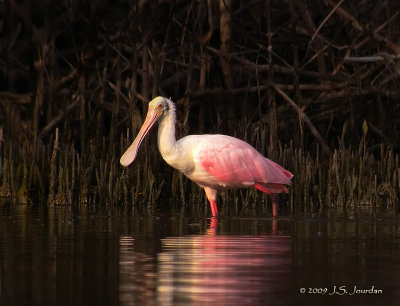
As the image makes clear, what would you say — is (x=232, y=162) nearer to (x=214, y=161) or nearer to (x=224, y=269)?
(x=214, y=161)

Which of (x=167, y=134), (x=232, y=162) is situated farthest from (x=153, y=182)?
(x=232, y=162)

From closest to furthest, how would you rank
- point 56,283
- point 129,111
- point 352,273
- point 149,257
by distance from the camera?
point 56,283
point 352,273
point 149,257
point 129,111

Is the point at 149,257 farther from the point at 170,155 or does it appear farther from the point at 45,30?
the point at 45,30

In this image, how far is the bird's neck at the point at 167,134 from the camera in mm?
10375

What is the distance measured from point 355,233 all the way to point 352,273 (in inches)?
94.0

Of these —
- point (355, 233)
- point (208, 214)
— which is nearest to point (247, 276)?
point (355, 233)

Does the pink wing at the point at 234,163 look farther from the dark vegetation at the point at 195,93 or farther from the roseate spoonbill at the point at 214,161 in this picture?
the dark vegetation at the point at 195,93

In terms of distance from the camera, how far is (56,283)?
537cm

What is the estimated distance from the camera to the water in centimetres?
500

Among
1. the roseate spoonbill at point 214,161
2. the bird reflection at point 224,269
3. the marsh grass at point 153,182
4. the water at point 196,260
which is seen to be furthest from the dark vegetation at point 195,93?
the bird reflection at point 224,269

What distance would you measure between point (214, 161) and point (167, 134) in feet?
1.69

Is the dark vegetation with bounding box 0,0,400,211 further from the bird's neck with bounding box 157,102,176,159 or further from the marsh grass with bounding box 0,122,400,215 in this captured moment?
the bird's neck with bounding box 157,102,176,159

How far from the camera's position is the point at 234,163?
34.4 feet

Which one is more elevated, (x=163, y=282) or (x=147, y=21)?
(x=147, y=21)
